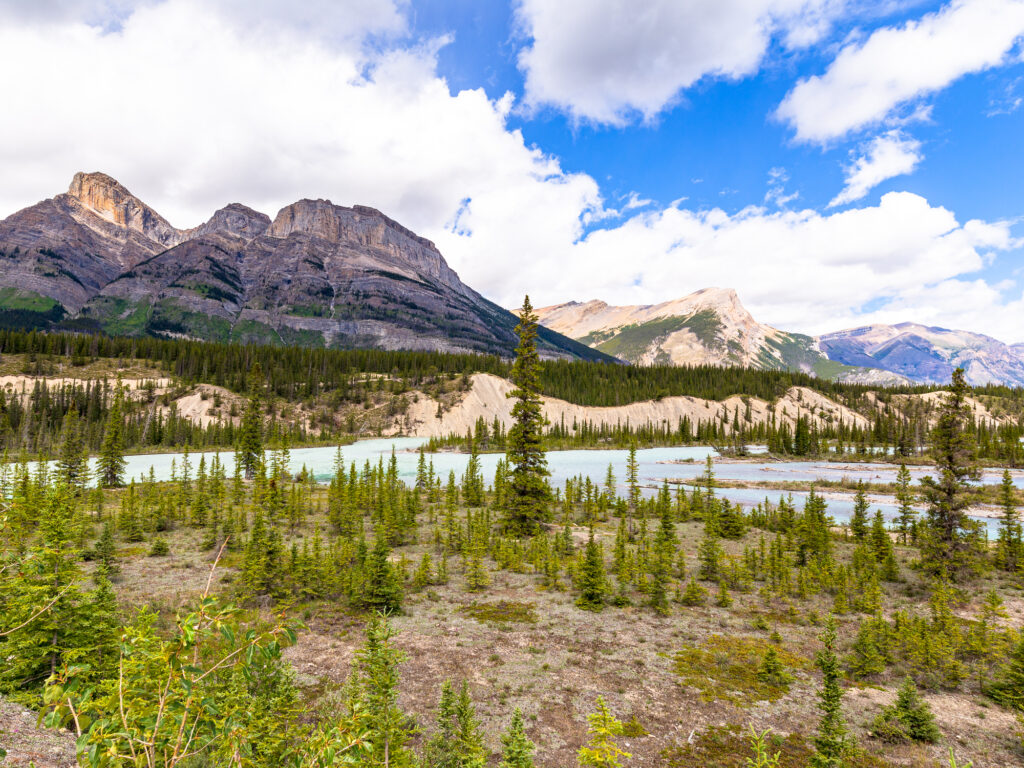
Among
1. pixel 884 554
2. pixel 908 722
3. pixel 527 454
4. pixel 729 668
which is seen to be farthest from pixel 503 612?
pixel 884 554

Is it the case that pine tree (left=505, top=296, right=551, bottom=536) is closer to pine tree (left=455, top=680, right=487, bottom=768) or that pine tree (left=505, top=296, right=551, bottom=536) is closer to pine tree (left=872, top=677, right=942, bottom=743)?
pine tree (left=872, top=677, right=942, bottom=743)

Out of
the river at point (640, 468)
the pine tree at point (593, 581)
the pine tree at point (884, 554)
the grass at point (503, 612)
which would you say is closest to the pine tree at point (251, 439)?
the river at point (640, 468)

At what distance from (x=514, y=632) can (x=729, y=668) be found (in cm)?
653

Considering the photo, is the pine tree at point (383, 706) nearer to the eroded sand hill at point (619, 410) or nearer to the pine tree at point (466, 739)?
the pine tree at point (466, 739)

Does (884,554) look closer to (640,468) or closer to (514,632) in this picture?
(514,632)

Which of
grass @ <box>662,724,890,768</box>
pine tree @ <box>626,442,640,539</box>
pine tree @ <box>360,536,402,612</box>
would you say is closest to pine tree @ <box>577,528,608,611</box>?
pine tree @ <box>360,536,402,612</box>

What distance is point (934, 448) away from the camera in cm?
2314

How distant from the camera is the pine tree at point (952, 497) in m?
22.0

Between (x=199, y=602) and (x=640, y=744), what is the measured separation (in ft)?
34.1

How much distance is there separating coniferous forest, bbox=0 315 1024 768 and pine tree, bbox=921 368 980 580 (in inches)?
4.2

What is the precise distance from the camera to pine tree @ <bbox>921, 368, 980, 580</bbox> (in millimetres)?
21969

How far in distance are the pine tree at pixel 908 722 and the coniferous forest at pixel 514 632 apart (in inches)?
2.3

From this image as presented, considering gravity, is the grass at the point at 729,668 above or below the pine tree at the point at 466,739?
below

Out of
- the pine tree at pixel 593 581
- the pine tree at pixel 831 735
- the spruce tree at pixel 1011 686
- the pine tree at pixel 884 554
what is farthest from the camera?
the pine tree at pixel 884 554
